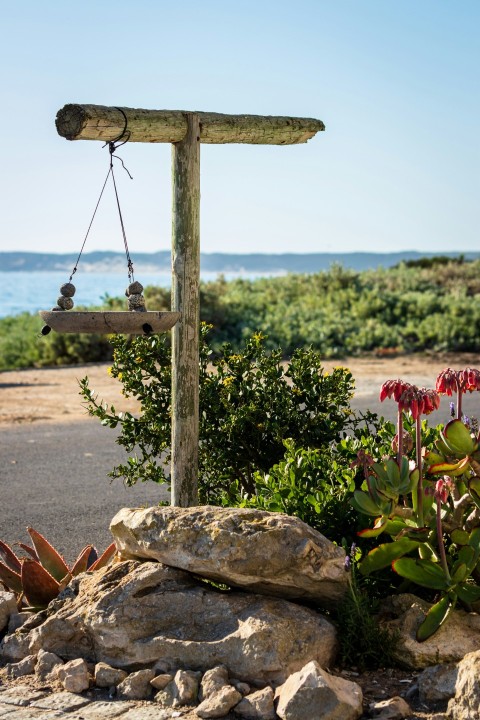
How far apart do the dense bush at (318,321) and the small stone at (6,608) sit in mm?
12560

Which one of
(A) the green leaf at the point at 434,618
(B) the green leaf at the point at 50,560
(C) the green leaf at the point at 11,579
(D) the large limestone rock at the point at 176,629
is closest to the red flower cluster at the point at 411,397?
(A) the green leaf at the point at 434,618

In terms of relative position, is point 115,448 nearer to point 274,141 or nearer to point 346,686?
point 274,141

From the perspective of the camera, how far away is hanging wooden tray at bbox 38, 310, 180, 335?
4.82m

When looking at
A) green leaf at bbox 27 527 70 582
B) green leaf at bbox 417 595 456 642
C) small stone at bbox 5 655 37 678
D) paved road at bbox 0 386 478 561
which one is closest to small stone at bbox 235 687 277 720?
green leaf at bbox 417 595 456 642

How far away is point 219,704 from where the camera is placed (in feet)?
12.7

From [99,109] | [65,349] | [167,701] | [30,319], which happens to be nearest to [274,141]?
[99,109]

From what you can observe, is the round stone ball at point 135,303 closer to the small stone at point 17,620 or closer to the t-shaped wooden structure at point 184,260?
the t-shaped wooden structure at point 184,260

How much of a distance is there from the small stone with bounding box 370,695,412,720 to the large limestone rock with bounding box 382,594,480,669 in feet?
1.30

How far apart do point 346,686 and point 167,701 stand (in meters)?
0.79

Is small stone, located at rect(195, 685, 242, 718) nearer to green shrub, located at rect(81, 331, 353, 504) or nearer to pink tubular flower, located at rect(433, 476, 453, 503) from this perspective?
pink tubular flower, located at rect(433, 476, 453, 503)

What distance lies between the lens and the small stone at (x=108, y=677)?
4.24 metres

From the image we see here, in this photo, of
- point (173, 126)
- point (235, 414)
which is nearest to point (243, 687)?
point (235, 414)

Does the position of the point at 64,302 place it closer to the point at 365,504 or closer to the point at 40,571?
the point at 40,571

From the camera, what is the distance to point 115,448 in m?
10.6
